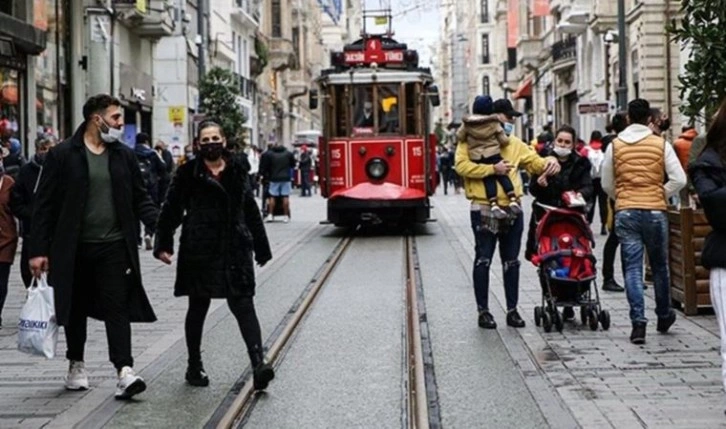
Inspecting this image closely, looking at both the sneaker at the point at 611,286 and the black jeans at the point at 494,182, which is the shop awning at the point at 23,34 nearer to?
the sneaker at the point at 611,286

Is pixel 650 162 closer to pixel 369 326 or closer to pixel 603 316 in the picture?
pixel 603 316

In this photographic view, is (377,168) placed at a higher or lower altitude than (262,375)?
higher

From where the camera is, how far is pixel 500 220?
11242 mm

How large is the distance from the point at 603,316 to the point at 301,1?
76.1 meters

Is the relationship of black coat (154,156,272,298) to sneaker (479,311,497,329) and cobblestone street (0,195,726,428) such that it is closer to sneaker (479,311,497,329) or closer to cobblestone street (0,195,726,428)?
cobblestone street (0,195,726,428)

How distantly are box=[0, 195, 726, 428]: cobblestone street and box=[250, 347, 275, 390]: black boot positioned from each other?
0.36 ft

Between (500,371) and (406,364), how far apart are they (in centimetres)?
76

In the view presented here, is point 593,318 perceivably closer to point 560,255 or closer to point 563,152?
point 560,255

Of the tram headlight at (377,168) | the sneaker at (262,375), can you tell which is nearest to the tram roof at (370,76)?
the tram headlight at (377,168)

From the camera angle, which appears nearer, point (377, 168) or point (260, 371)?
point (260, 371)

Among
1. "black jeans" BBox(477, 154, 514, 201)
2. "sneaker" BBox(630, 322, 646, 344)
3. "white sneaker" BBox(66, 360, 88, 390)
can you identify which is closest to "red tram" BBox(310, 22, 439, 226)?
"black jeans" BBox(477, 154, 514, 201)

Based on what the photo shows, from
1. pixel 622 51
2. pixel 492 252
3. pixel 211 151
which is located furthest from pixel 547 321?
pixel 622 51

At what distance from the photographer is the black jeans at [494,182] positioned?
11281 millimetres

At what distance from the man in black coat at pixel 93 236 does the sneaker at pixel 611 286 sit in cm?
678
